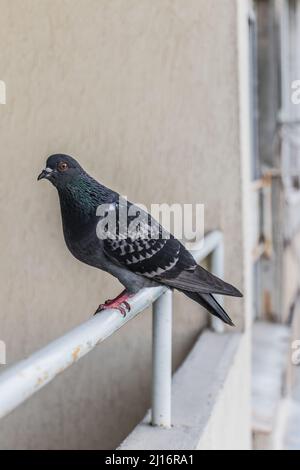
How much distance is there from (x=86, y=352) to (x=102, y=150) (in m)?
0.22

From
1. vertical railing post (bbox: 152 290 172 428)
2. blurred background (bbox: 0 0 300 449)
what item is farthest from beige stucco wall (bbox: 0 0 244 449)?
vertical railing post (bbox: 152 290 172 428)

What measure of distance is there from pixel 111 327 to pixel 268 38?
6.71 feet

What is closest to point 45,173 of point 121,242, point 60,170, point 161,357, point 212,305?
point 60,170

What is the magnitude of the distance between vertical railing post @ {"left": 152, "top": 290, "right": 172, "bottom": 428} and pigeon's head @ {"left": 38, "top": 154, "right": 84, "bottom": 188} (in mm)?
430

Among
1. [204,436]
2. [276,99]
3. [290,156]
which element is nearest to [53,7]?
[204,436]

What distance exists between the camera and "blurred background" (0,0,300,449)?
2.02 feet

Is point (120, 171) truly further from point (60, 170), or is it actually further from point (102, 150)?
point (60, 170)

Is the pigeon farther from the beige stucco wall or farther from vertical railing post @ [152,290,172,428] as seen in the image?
vertical railing post @ [152,290,172,428]

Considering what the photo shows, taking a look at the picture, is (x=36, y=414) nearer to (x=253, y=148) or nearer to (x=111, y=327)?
(x=111, y=327)

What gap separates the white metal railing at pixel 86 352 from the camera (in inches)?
18.3

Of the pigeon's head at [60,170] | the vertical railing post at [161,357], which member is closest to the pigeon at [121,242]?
the pigeon's head at [60,170]

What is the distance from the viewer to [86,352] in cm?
57

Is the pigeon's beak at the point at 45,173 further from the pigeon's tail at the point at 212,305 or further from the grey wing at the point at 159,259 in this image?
the pigeon's tail at the point at 212,305

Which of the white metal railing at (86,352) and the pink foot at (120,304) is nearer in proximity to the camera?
the white metal railing at (86,352)
